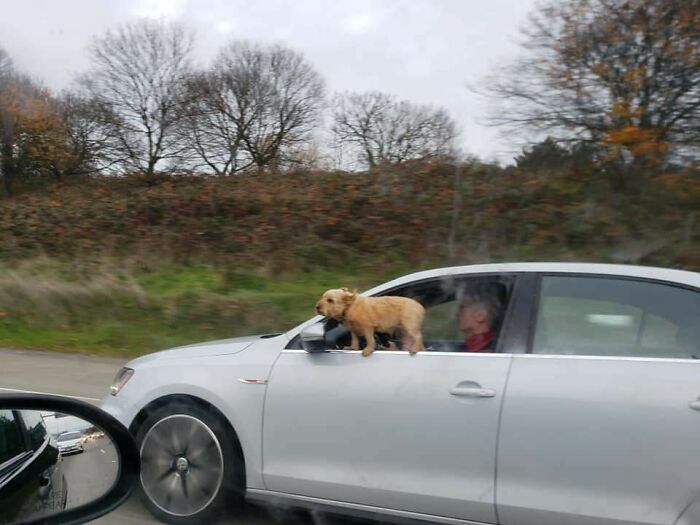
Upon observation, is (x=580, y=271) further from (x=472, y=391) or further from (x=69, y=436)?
(x=69, y=436)

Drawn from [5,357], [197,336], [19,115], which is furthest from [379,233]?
[19,115]

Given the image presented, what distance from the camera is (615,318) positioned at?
3643mm

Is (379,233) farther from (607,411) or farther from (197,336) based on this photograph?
(607,411)

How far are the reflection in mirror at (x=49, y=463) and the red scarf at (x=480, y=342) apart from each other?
2.04 m

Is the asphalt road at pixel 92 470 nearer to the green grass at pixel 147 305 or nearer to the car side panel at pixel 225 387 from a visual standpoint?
the car side panel at pixel 225 387

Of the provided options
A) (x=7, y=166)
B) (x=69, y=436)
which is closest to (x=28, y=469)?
(x=69, y=436)

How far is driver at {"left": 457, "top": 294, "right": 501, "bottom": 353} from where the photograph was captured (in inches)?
153

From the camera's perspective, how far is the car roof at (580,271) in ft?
11.8

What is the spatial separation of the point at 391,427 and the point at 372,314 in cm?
71

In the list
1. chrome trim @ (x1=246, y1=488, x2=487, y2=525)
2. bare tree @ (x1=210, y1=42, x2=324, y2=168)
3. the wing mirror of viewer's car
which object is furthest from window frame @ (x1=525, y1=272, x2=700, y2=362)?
bare tree @ (x1=210, y1=42, x2=324, y2=168)

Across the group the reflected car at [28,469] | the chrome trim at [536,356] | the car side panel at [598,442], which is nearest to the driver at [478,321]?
the chrome trim at [536,356]

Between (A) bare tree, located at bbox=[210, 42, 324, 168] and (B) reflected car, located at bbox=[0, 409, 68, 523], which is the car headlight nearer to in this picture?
(B) reflected car, located at bbox=[0, 409, 68, 523]

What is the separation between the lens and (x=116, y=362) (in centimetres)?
1013

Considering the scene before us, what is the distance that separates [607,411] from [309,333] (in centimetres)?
167
